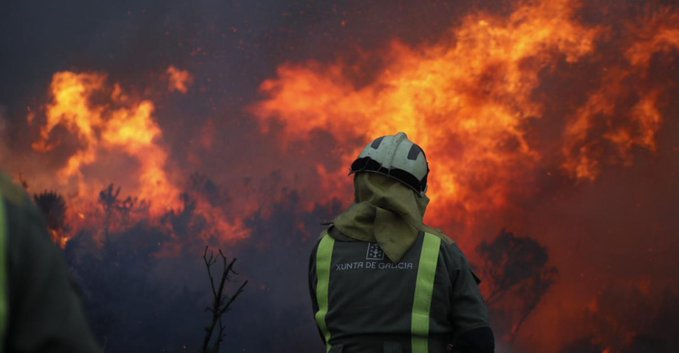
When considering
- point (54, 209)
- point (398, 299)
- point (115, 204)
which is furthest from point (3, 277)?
point (115, 204)

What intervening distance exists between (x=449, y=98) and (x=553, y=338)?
2195 cm

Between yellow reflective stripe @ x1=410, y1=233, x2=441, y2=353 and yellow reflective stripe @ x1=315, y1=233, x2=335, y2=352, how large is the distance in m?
0.48

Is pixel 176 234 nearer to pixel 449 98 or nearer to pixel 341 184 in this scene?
pixel 341 184

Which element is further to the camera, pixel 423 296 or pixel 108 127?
pixel 108 127

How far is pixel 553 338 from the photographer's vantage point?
2279 inches

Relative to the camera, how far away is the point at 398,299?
376 centimetres

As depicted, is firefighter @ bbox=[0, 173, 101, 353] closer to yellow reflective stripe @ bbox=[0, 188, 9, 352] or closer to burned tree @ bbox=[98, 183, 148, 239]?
yellow reflective stripe @ bbox=[0, 188, 9, 352]

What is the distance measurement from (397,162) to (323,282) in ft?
2.53

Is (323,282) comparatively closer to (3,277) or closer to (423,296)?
(423,296)

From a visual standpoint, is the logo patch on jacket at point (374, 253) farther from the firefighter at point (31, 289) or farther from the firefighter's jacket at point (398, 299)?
the firefighter at point (31, 289)

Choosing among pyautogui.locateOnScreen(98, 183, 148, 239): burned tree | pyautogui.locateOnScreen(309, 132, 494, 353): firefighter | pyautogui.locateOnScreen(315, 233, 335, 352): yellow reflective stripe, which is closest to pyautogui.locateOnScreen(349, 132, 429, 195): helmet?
pyautogui.locateOnScreen(309, 132, 494, 353): firefighter

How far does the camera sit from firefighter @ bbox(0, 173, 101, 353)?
4.34 feet

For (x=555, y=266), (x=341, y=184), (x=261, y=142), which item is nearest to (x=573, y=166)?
(x=555, y=266)

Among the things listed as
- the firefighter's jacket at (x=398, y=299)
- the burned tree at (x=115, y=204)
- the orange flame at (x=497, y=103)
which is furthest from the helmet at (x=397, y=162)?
the burned tree at (x=115, y=204)
